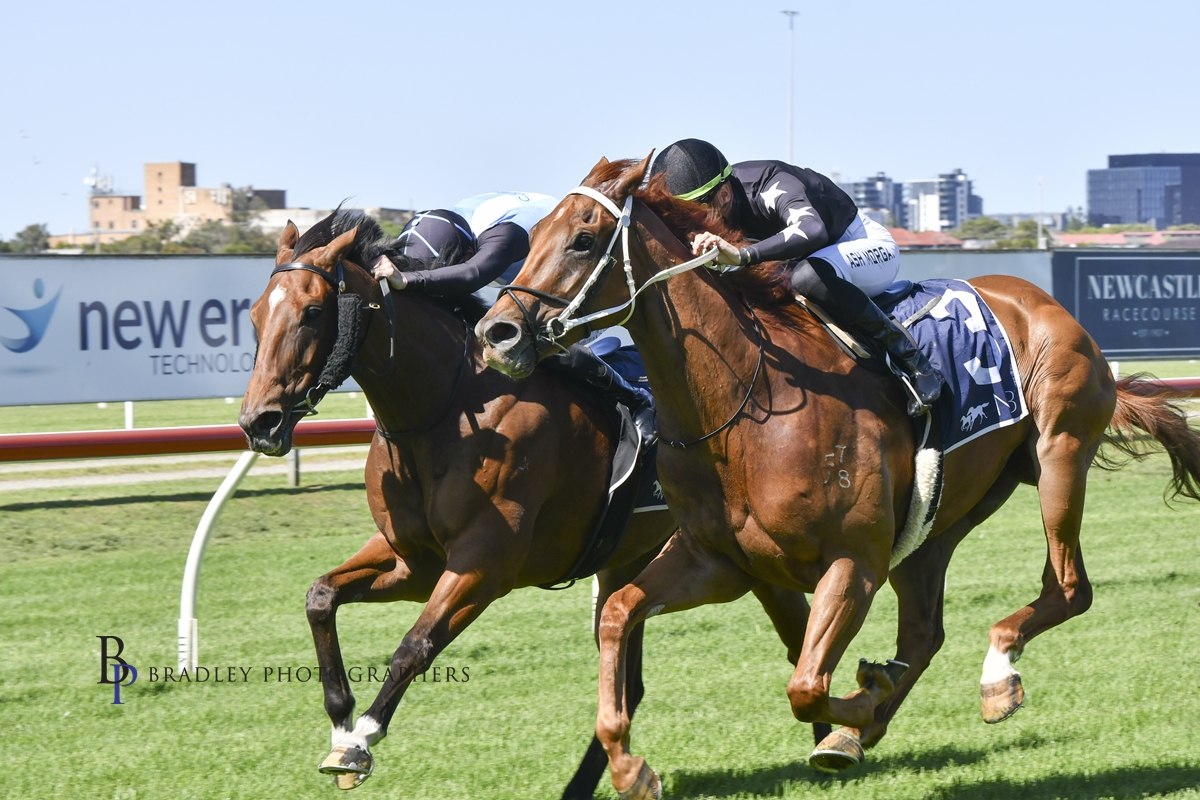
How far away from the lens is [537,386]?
4.34m

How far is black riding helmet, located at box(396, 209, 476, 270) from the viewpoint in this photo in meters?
4.55

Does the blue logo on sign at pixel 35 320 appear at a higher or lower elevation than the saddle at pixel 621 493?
higher

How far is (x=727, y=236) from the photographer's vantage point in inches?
147

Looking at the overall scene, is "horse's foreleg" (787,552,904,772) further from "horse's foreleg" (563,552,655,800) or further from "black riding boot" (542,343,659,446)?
"black riding boot" (542,343,659,446)

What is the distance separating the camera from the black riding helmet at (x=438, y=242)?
455 centimetres

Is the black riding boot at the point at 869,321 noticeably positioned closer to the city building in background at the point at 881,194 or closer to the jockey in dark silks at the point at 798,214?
the jockey in dark silks at the point at 798,214

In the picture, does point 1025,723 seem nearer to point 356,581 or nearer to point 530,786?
point 530,786

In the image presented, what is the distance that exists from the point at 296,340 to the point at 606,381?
1.09 m

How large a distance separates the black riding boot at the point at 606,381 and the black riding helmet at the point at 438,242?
54 cm

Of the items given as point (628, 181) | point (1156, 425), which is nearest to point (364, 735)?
point (628, 181)

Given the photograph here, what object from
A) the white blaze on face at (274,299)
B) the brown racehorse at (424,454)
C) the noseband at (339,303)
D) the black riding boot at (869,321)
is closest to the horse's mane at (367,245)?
the brown racehorse at (424,454)

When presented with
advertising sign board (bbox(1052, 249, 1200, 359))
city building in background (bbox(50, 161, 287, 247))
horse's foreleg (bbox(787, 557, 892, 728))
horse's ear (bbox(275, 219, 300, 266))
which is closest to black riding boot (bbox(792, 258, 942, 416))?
horse's foreleg (bbox(787, 557, 892, 728))

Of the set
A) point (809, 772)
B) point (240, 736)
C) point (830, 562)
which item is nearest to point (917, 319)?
point (830, 562)

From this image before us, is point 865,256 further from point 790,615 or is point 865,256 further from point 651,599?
point 651,599
